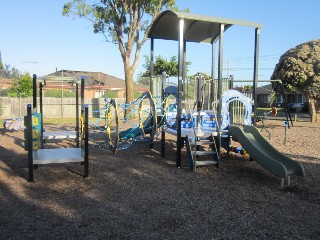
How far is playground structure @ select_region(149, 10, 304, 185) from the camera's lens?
7.03 metres

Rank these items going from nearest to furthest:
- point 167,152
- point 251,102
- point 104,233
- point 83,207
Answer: point 104,233, point 83,207, point 251,102, point 167,152

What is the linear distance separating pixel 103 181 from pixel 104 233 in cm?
237

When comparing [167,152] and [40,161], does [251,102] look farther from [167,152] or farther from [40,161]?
[40,161]

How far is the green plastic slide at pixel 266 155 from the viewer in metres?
5.85

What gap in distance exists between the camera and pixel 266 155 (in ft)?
20.8

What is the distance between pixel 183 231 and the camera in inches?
151

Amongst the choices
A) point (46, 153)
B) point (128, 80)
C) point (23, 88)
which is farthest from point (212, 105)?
point (23, 88)

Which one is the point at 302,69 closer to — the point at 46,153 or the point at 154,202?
the point at 46,153

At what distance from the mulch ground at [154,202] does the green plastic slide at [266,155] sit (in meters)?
0.29

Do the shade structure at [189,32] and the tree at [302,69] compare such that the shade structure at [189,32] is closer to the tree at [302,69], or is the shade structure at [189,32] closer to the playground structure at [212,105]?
the playground structure at [212,105]

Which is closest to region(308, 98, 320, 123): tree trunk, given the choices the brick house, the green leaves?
the green leaves

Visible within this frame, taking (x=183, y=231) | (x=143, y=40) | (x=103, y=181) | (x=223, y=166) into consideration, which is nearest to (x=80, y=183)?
(x=103, y=181)

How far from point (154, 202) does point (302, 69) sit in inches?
567

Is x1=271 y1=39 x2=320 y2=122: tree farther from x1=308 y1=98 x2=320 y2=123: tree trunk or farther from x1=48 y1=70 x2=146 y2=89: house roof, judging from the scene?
x1=48 y1=70 x2=146 y2=89: house roof
